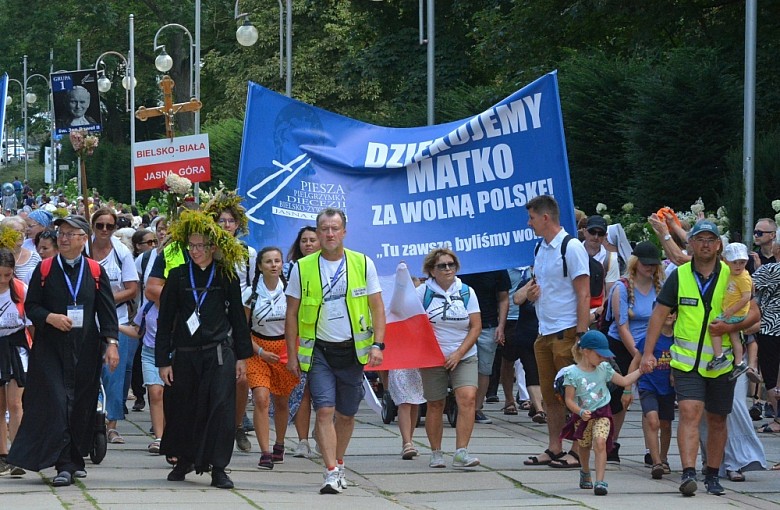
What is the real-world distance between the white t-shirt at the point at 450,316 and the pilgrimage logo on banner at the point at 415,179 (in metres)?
0.78

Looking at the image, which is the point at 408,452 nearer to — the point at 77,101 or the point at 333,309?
the point at 333,309

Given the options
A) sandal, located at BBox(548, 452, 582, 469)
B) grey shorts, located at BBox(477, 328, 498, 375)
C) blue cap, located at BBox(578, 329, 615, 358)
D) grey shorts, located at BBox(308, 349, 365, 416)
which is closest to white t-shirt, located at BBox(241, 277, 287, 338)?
grey shorts, located at BBox(308, 349, 365, 416)

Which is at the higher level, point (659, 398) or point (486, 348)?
point (486, 348)

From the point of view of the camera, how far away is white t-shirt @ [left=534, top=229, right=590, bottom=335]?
10148mm

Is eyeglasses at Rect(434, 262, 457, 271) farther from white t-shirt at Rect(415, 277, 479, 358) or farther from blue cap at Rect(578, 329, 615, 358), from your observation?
blue cap at Rect(578, 329, 615, 358)

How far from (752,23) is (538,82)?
290 inches

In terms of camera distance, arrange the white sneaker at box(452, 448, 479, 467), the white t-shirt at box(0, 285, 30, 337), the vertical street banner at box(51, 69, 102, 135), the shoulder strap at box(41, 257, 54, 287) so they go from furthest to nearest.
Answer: the vertical street banner at box(51, 69, 102, 135) → the white sneaker at box(452, 448, 479, 467) → the white t-shirt at box(0, 285, 30, 337) → the shoulder strap at box(41, 257, 54, 287)

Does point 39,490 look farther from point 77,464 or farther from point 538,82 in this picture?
point 538,82

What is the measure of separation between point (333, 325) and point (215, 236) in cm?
97

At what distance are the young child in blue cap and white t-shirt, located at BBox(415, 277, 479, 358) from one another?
1.09 meters

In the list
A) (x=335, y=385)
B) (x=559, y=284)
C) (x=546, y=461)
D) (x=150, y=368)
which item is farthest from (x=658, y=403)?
(x=150, y=368)

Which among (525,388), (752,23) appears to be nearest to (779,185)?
(752,23)

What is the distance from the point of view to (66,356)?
9398 millimetres

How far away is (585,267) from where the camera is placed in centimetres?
1014
